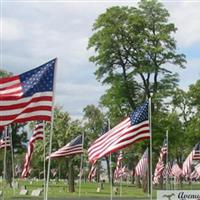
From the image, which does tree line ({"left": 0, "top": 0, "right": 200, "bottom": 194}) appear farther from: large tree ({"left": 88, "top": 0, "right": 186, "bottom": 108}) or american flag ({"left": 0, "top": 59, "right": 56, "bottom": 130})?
american flag ({"left": 0, "top": 59, "right": 56, "bottom": 130})

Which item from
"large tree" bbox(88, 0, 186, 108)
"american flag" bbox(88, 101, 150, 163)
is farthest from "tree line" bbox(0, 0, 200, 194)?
"american flag" bbox(88, 101, 150, 163)

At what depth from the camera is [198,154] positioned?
42656 mm

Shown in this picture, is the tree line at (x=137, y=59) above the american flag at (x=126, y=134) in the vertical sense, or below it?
above

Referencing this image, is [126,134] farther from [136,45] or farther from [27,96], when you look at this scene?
[136,45]

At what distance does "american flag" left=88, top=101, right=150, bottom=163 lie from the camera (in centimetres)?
2072

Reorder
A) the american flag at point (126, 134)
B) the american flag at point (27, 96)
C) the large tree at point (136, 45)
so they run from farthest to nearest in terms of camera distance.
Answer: the large tree at point (136, 45), the american flag at point (126, 134), the american flag at point (27, 96)

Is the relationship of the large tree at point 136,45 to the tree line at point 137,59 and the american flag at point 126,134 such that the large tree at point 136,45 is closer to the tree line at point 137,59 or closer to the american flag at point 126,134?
the tree line at point 137,59

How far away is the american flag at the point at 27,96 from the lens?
15.9m

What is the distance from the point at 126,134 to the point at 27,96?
5678 millimetres

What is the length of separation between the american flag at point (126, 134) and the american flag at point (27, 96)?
498 centimetres

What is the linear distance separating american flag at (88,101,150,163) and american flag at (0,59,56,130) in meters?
4.98

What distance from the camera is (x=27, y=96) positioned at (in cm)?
1600

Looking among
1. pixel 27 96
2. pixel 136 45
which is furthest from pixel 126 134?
pixel 136 45

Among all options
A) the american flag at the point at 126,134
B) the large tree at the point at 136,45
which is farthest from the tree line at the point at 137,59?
the american flag at the point at 126,134
